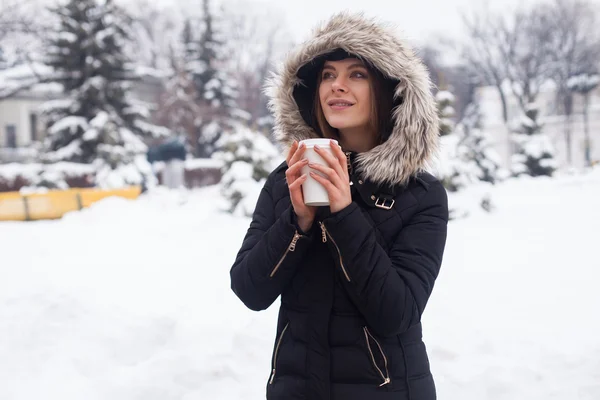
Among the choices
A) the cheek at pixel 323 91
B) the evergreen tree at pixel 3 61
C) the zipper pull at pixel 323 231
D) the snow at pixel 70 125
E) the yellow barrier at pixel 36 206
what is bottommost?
the yellow barrier at pixel 36 206

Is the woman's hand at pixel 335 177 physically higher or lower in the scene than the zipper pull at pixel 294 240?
higher

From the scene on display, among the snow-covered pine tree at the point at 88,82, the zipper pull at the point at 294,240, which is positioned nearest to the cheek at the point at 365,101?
the zipper pull at the point at 294,240

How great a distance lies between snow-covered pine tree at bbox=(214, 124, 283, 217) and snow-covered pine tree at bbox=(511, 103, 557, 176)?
53.9 ft

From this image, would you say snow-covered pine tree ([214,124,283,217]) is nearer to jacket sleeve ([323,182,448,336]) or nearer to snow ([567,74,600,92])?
jacket sleeve ([323,182,448,336])

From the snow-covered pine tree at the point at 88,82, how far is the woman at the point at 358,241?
24471 mm

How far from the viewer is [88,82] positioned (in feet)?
86.6

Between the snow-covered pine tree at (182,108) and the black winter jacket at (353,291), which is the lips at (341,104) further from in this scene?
the snow-covered pine tree at (182,108)

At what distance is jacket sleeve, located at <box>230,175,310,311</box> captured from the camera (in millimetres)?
1695

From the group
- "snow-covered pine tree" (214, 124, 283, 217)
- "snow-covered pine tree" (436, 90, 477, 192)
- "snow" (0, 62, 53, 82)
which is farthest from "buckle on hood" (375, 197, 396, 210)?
"snow" (0, 62, 53, 82)

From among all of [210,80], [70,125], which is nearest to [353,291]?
[70,125]

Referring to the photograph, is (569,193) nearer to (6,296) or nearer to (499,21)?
(6,296)

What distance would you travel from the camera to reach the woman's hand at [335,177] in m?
1.55

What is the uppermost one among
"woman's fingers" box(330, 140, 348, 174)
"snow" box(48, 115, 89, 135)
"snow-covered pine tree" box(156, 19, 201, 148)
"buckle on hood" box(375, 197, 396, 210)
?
"snow-covered pine tree" box(156, 19, 201, 148)

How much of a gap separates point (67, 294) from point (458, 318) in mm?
4017
